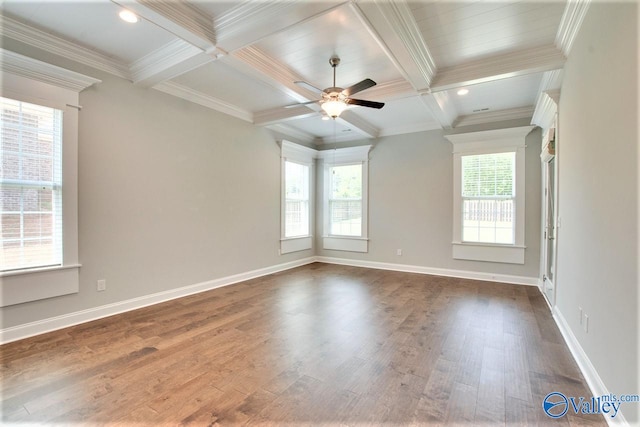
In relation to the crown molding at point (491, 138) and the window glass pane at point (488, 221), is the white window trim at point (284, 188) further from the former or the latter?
the window glass pane at point (488, 221)

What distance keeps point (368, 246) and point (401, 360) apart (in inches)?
155

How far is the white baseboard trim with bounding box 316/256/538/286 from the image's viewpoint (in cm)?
487

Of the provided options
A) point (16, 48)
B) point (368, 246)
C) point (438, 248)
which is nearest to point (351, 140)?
point (368, 246)

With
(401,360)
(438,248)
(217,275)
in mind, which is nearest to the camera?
(401,360)

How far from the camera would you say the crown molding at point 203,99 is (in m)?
3.81

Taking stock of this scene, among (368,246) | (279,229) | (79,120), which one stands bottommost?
(368,246)

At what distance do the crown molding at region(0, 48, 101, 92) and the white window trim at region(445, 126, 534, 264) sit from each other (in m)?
5.26

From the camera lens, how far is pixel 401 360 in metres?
2.39

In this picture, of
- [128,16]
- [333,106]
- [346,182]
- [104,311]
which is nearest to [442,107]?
[333,106]

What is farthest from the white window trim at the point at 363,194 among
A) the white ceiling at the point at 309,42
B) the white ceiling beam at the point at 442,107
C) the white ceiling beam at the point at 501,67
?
the white ceiling beam at the point at 501,67

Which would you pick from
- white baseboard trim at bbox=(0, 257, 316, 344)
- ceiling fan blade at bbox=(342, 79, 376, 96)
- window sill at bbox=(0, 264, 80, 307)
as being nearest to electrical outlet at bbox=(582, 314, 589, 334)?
ceiling fan blade at bbox=(342, 79, 376, 96)

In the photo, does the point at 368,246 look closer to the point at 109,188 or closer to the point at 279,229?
the point at 279,229

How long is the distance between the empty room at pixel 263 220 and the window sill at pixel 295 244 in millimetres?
614

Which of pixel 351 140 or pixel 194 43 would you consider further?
pixel 351 140
